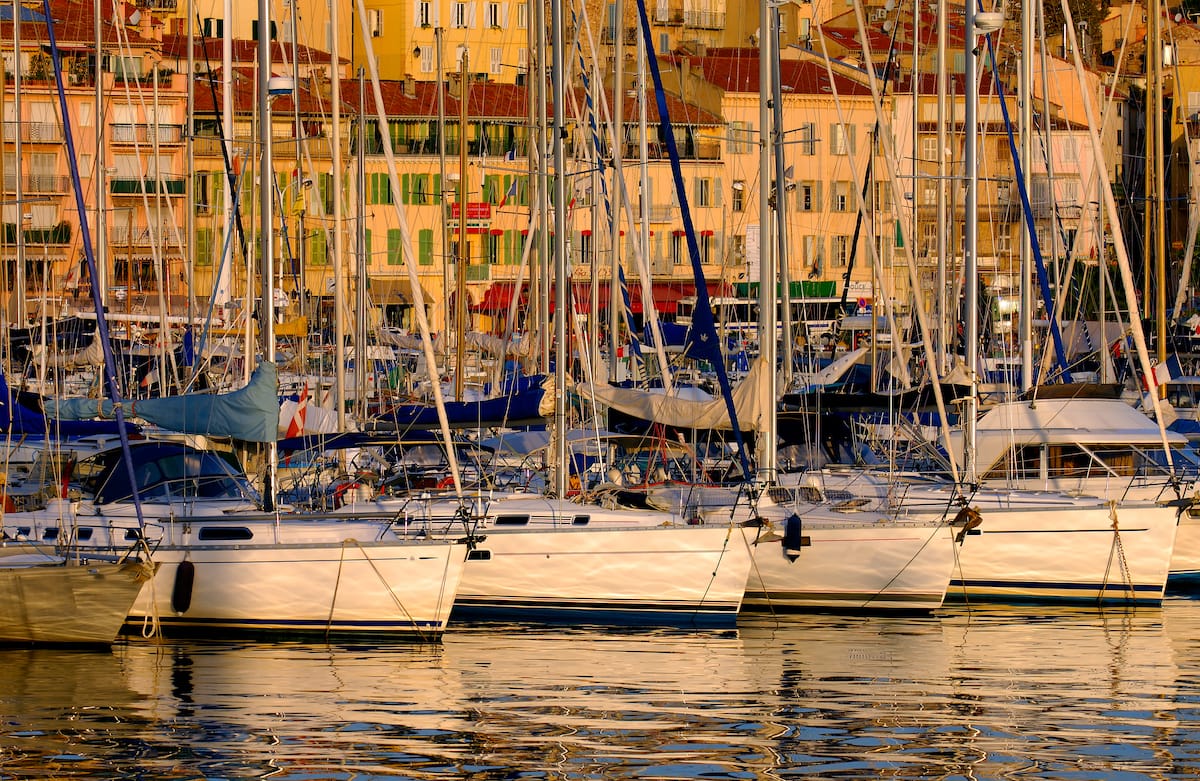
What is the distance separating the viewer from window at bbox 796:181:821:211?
72000 mm

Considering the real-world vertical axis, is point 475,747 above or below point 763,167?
below

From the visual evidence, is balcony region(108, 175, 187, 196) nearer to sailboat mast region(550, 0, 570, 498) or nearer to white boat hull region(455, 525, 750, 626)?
sailboat mast region(550, 0, 570, 498)

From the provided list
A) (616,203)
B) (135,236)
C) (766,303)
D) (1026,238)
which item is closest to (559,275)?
(766,303)

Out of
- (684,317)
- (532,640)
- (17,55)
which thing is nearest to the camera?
(532,640)

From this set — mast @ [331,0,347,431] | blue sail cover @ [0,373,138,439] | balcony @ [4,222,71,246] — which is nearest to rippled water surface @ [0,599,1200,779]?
blue sail cover @ [0,373,138,439]

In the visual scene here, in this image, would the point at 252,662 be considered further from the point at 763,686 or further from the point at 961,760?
the point at 961,760

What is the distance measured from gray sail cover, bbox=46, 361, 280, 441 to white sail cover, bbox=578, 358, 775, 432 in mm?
4491

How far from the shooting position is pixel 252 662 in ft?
64.2

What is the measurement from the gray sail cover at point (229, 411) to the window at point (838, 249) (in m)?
50.9

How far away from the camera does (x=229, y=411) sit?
2197 cm

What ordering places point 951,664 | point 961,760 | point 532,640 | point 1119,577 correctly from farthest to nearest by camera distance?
point 1119,577, point 532,640, point 951,664, point 961,760

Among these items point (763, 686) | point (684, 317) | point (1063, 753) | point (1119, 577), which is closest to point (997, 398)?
point (1119, 577)

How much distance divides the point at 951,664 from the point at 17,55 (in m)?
17.6

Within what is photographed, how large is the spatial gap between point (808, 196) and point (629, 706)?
5673 cm
